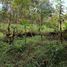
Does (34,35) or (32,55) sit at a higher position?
(34,35)

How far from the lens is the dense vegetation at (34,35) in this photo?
24.1 ft

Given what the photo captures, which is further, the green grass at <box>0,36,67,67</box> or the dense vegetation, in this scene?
the dense vegetation

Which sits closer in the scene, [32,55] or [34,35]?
[32,55]

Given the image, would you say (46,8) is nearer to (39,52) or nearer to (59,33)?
(59,33)

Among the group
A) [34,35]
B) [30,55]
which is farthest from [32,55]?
[34,35]

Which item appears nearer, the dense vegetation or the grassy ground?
the grassy ground

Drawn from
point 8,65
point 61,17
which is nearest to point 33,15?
point 61,17

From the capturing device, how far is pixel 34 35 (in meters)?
11.8

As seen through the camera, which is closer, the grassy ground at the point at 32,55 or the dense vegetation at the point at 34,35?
the grassy ground at the point at 32,55

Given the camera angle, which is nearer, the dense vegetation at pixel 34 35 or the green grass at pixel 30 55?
the green grass at pixel 30 55

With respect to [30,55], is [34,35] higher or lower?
higher

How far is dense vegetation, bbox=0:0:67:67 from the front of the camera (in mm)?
7338

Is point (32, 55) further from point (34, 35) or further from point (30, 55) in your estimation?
point (34, 35)

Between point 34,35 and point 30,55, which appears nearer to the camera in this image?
point 30,55
